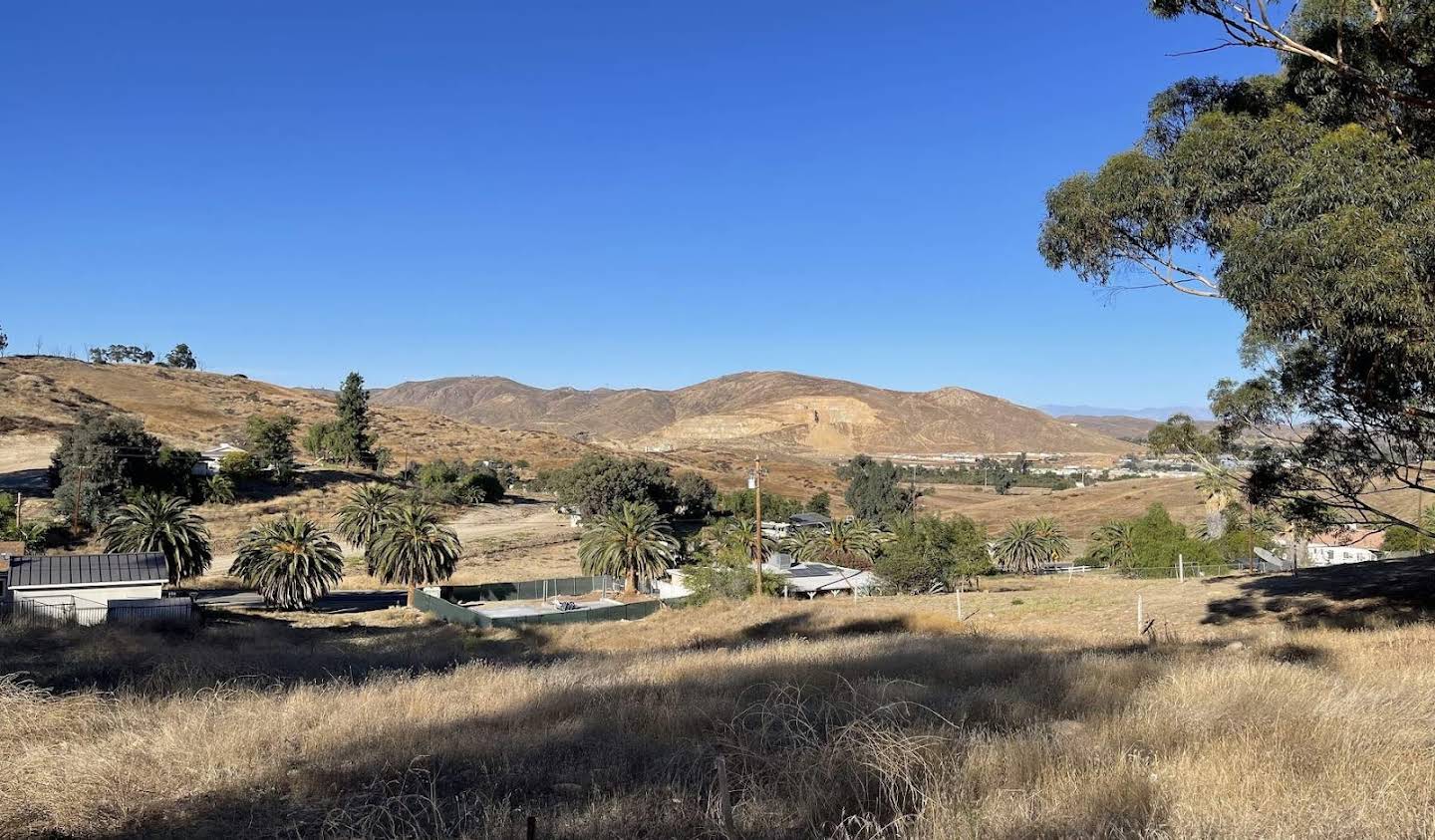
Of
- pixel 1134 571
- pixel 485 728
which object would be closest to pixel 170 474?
pixel 1134 571

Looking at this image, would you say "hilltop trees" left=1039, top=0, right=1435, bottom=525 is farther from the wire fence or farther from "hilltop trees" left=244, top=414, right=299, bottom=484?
"hilltop trees" left=244, top=414, right=299, bottom=484

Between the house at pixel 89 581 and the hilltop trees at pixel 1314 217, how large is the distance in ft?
105

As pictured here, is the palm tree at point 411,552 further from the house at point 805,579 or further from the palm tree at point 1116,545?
the palm tree at point 1116,545

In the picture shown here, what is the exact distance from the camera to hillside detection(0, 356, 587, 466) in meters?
90.8

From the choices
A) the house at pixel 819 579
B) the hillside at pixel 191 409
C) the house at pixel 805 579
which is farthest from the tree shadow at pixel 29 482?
the house at pixel 819 579

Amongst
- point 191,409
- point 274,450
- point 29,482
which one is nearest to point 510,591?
point 274,450

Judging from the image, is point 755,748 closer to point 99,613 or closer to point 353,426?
point 99,613

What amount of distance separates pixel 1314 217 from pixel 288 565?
43.2m

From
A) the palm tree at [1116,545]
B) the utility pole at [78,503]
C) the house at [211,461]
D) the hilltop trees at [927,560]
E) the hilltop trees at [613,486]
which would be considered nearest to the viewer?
the hilltop trees at [927,560]

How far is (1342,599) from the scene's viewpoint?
21.9m

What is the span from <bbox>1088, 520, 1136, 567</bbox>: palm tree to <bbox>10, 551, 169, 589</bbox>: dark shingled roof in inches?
1914

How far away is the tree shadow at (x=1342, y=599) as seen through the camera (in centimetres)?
1862

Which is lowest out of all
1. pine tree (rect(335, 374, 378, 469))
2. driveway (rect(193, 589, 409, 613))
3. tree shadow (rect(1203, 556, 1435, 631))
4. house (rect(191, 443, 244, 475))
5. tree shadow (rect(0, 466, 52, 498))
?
driveway (rect(193, 589, 409, 613))

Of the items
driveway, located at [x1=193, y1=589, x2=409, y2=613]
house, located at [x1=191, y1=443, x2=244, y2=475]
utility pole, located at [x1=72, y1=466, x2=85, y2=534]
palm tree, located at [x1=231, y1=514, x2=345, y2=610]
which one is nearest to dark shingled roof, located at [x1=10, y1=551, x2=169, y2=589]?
palm tree, located at [x1=231, y1=514, x2=345, y2=610]
